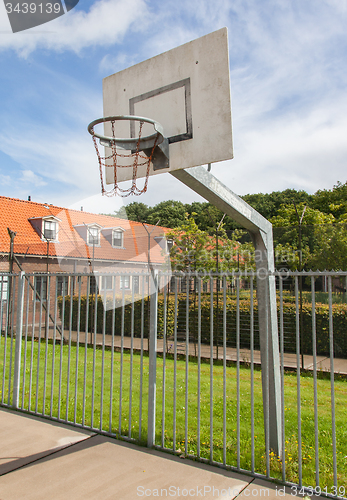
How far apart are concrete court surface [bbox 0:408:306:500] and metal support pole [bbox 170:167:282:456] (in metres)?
0.68

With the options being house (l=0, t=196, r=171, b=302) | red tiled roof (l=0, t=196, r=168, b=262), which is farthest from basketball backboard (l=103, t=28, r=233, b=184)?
Result: red tiled roof (l=0, t=196, r=168, b=262)

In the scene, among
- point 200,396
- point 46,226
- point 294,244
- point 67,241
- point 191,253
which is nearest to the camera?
point 200,396

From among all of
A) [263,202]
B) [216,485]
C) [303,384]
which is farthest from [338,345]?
[263,202]

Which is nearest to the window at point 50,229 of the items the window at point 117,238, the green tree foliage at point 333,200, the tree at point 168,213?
the window at point 117,238

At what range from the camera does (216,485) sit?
3068 mm

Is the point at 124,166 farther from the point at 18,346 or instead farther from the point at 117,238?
the point at 117,238

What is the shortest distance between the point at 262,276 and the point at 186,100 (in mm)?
2016

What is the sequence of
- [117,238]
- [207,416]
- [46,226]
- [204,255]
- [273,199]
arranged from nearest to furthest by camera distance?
[207,416]
[204,255]
[46,226]
[117,238]
[273,199]

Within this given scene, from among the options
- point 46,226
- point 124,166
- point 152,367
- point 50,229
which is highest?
point 46,226

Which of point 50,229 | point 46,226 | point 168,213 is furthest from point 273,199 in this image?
point 46,226

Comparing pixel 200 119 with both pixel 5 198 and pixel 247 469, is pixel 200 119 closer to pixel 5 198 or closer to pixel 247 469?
pixel 247 469

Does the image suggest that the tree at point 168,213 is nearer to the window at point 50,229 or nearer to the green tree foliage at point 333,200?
the green tree foliage at point 333,200

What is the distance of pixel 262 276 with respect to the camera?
11.4 ft

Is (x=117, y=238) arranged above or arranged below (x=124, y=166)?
above
